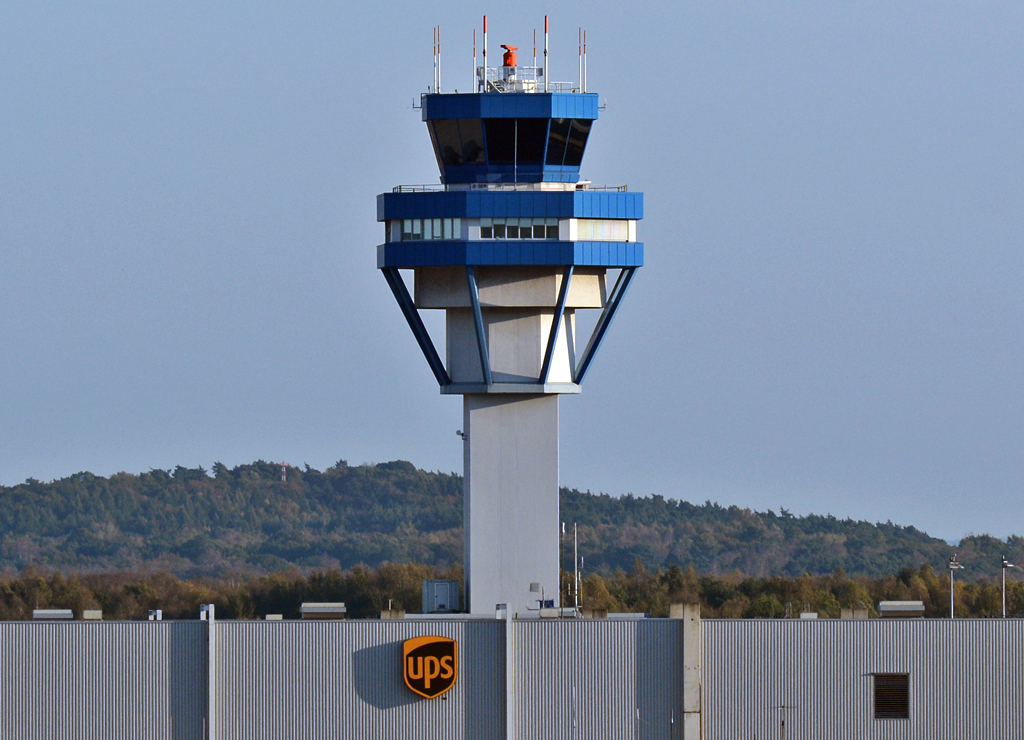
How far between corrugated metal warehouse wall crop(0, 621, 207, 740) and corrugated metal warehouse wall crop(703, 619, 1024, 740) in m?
17.4

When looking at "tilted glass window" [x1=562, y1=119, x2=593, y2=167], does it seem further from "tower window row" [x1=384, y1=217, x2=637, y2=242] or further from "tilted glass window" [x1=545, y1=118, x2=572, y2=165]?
"tower window row" [x1=384, y1=217, x2=637, y2=242]

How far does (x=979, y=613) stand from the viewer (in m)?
156

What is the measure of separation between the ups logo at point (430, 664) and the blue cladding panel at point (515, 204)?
20001 millimetres

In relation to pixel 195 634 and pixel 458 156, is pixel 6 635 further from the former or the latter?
pixel 458 156

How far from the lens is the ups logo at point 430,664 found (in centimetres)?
7012

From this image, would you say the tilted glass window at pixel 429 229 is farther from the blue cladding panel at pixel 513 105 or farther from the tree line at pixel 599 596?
the tree line at pixel 599 596

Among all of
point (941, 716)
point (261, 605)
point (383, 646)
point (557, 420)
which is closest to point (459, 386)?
point (557, 420)

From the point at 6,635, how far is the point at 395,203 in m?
24.5

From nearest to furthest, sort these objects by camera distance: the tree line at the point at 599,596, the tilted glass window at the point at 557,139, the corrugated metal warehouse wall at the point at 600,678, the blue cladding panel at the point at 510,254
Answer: the corrugated metal warehouse wall at the point at 600,678 < the blue cladding panel at the point at 510,254 < the tilted glass window at the point at 557,139 < the tree line at the point at 599,596

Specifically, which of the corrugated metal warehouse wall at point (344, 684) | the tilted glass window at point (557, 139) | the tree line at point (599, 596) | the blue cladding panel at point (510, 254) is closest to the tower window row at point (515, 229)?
the blue cladding panel at point (510, 254)

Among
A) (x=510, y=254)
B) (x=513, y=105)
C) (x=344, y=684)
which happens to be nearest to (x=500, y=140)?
(x=513, y=105)

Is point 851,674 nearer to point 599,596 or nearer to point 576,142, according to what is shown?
point 576,142

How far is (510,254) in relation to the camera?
8325 centimetres

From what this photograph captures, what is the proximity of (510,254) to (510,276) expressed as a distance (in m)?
1.64
